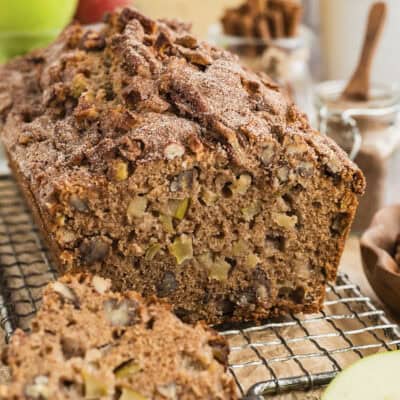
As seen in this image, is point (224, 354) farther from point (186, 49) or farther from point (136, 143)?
point (186, 49)

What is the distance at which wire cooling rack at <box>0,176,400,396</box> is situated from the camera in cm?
320

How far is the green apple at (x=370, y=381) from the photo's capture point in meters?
2.78

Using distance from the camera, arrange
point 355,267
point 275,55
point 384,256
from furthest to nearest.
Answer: point 275,55
point 355,267
point 384,256

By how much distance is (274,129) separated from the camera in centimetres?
329

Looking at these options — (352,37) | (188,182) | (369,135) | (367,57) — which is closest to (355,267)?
(369,135)

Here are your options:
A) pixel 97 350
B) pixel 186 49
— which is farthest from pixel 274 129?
pixel 97 350

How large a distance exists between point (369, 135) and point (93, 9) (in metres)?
2.48

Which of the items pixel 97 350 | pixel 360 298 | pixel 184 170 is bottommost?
pixel 360 298

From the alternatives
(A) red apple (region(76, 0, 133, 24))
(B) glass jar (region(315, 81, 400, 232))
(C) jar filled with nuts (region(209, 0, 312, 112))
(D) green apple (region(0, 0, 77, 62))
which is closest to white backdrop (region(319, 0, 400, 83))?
(C) jar filled with nuts (region(209, 0, 312, 112))

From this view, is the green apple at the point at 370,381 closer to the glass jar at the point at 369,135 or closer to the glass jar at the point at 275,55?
the glass jar at the point at 369,135

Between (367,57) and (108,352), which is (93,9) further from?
(108,352)

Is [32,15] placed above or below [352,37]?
above

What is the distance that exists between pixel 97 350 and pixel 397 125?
2580 millimetres

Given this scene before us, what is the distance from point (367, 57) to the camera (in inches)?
189
